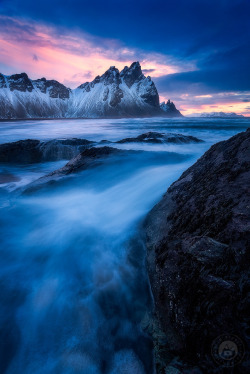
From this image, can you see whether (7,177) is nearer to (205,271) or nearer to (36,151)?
(36,151)

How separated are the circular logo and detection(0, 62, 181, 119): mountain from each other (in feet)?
480

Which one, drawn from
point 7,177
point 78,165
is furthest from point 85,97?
point 78,165

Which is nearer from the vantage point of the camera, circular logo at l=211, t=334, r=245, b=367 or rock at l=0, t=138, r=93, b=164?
circular logo at l=211, t=334, r=245, b=367

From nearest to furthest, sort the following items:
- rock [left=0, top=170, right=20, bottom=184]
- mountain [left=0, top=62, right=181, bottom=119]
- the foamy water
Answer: the foamy water < rock [left=0, top=170, right=20, bottom=184] < mountain [left=0, top=62, right=181, bottom=119]

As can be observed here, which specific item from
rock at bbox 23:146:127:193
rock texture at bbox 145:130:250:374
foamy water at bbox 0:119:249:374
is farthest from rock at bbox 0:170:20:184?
rock texture at bbox 145:130:250:374

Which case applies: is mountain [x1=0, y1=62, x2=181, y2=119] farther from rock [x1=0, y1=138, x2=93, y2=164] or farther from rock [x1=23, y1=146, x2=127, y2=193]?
rock [x1=23, y1=146, x2=127, y2=193]

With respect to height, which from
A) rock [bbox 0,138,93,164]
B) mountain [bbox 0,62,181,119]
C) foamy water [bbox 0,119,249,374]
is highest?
mountain [bbox 0,62,181,119]

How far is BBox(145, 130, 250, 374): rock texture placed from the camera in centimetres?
118

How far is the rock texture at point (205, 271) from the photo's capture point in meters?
1.18

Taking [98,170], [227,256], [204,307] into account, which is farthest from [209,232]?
[98,170]

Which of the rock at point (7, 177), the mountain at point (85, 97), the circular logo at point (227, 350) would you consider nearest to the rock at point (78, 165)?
the rock at point (7, 177)

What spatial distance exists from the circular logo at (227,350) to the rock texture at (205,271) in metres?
0.03

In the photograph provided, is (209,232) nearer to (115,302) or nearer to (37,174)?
(115,302)

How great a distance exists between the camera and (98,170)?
532 cm
